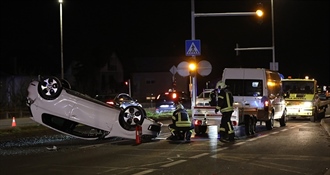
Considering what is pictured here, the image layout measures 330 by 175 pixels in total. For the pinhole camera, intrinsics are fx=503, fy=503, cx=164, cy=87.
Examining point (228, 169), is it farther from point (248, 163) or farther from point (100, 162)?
point (100, 162)

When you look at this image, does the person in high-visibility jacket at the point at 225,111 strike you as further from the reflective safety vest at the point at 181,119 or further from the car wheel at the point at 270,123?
the car wheel at the point at 270,123

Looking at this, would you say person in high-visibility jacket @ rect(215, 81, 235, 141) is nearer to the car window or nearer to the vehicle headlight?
the car window

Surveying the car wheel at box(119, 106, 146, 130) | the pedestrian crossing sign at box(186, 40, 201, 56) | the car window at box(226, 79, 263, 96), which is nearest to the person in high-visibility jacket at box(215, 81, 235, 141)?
the car wheel at box(119, 106, 146, 130)

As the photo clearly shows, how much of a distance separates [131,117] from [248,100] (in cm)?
540

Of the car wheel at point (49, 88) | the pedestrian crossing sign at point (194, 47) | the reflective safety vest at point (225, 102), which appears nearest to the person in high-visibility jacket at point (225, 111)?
the reflective safety vest at point (225, 102)

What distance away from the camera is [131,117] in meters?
15.0

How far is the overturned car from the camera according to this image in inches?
555

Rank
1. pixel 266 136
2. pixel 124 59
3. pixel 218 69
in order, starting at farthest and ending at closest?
pixel 218 69 < pixel 124 59 < pixel 266 136

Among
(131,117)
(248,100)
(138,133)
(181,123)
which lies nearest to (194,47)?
(248,100)

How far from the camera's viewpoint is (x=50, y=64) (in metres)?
65.6

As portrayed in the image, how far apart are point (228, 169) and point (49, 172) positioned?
144 inches

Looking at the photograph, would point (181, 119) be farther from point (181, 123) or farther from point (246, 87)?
point (246, 87)

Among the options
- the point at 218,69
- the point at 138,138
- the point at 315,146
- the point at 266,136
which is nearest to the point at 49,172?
the point at 138,138

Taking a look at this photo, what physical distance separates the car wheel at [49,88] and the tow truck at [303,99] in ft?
46.1
